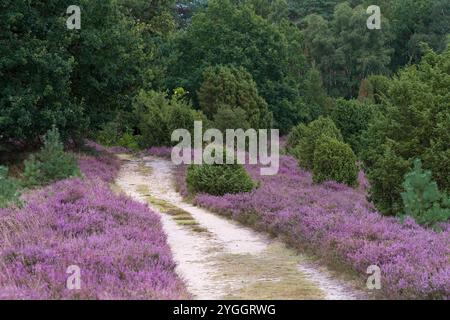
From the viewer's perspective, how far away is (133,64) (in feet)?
84.1

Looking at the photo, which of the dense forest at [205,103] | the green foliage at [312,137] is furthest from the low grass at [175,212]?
the green foliage at [312,137]

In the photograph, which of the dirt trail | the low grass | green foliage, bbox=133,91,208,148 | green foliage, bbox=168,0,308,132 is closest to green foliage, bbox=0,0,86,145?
the low grass

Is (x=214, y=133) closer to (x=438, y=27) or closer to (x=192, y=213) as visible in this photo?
(x=192, y=213)

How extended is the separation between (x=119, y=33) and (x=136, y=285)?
18.9 metres

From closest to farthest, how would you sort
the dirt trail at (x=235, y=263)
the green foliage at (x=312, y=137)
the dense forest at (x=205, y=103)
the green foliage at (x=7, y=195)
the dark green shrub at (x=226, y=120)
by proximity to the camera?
the dirt trail at (x=235, y=263) → the green foliage at (x=7, y=195) → the dense forest at (x=205, y=103) → the green foliage at (x=312, y=137) → the dark green shrub at (x=226, y=120)

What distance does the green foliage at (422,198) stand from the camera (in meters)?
11.6


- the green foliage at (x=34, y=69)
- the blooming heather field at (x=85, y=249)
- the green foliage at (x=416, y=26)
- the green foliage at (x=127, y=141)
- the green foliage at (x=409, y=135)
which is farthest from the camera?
the green foliage at (x=416, y=26)

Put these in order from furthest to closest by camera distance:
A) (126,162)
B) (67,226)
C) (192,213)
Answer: (126,162) → (192,213) → (67,226)

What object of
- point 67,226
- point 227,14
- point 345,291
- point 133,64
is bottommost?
point 345,291

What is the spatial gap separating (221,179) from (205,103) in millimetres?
22135

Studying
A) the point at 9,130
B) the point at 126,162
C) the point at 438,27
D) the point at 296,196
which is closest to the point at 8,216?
the point at 296,196

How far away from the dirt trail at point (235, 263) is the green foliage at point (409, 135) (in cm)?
360

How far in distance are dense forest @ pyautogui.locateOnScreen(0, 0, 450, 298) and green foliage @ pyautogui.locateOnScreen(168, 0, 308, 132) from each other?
0.36 ft

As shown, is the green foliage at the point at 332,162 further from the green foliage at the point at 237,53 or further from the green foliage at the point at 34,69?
the green foliage at the point at 237,53
